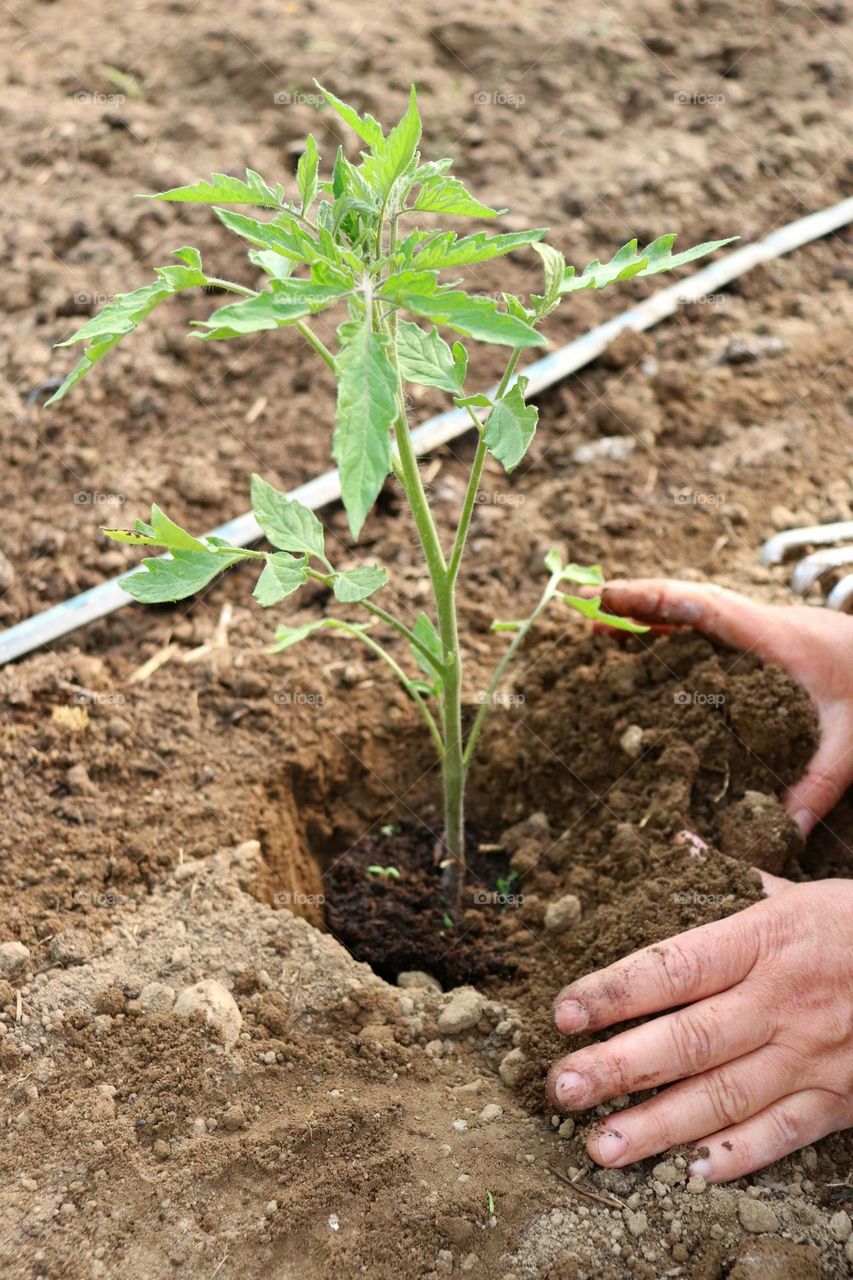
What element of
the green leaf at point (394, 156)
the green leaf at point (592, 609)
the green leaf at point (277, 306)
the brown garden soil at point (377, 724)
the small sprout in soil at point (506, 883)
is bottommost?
the small sprout in soil at point (506, 883)

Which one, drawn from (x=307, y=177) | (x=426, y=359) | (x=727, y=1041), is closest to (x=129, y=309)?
(x=307, y=177)

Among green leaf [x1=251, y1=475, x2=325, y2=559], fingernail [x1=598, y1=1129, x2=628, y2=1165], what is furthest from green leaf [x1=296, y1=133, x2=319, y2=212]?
fingernail [x1=598, y1=1129, x2=628, y2=1165]

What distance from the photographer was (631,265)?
1604 mm

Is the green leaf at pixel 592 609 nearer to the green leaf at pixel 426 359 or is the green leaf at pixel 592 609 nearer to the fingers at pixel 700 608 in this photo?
the fingers at pixel 700 608

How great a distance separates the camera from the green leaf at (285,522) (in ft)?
5.95

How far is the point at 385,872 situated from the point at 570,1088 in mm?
763

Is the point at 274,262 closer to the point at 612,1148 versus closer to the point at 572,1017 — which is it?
the point at 572,1017

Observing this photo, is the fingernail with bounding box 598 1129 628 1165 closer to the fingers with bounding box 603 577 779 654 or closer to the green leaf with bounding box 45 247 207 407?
the fingers with bounding box 603 577 779 654

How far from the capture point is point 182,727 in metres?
2.53

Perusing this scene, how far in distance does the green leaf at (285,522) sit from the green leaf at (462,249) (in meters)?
0.47

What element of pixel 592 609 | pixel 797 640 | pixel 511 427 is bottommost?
pixel 797 640

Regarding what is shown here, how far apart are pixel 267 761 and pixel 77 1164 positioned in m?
0.93

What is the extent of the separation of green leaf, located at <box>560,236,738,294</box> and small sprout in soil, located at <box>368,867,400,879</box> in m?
1.32

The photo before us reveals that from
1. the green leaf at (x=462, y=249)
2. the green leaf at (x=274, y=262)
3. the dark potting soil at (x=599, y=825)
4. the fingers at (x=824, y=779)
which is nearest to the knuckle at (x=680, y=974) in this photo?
the dark potting soil at (x=599, y=825)
